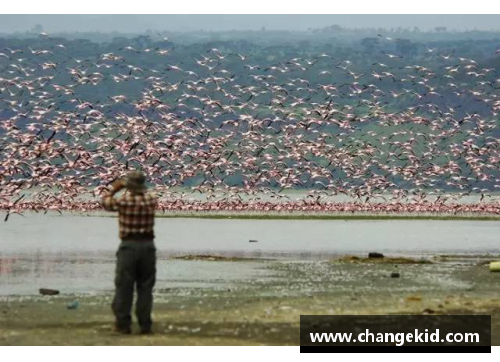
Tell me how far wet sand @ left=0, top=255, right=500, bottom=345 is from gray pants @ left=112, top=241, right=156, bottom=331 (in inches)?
16.1

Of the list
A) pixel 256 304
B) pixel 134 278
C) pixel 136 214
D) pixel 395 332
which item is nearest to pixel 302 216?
pixel 256 304

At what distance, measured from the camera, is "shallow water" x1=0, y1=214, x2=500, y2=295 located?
39.3 metres

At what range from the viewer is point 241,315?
89.6 ft

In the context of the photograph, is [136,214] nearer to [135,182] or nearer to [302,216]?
[135,182]

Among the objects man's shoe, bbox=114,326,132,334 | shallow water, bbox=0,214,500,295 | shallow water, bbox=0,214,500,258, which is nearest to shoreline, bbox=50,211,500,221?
shallow water, bbox=0,214,500,295

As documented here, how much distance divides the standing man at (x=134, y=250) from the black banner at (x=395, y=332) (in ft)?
8.42

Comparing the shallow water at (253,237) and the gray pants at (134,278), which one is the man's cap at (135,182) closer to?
the gray pants at (134,278)

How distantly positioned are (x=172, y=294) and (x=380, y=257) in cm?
1792

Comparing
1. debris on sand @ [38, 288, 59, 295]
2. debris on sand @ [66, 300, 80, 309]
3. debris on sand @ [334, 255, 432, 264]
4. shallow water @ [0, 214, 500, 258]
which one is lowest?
shallow water @ [0, 214, 500, 258]

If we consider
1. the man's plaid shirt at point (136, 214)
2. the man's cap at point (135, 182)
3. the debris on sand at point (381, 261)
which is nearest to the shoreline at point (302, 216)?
the debris on sand at point (381, 261)

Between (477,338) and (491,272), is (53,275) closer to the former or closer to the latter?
(491,272)

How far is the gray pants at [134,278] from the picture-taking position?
946 inches

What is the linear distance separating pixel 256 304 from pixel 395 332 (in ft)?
19.3

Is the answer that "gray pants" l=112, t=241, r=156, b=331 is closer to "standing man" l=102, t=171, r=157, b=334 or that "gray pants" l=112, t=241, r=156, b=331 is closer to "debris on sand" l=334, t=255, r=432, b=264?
"standing man" l=102, t=171, r=157, b=334
